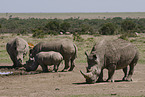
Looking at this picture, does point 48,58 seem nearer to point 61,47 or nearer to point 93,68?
point 61,47

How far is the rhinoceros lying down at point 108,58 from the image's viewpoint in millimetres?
13695

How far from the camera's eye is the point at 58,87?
13.2 m

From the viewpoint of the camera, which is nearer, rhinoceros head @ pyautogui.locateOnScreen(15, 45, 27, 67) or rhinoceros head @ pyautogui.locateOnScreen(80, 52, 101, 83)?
rhinoceros head @ pyautogui.locateOnScreen(80, 52, 101, 83)

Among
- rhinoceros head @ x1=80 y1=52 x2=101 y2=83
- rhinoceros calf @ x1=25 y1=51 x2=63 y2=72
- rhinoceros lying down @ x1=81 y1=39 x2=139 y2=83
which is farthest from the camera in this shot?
rhinoceros calf @ x1=25 y1=51 x2=63 y2=72

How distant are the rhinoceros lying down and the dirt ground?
0.62m

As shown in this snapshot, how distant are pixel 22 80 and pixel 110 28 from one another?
44.5 metres

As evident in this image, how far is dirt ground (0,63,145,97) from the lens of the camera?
11.4 metres

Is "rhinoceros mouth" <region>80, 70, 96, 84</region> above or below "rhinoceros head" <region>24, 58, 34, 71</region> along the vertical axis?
above

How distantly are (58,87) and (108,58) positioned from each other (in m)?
2.91

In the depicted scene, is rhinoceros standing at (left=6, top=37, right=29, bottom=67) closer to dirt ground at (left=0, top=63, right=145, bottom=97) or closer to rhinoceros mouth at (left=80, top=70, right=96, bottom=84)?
dirt ground at (left=0, top=63, right=145, bottom=97)

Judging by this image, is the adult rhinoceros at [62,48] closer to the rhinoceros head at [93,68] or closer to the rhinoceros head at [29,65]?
the rhinoceros head at [29,65]

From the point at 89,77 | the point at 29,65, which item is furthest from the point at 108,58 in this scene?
the point at 29,65

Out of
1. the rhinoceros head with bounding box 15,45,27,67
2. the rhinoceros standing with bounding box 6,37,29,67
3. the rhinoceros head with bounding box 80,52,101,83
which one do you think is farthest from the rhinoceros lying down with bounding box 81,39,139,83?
the rhinoceros standing with bounding box 6,37,29,67

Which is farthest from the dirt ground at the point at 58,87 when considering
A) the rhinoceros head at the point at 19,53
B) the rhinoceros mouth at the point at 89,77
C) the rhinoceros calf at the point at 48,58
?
the rhinoceros head at the point at 19,53
